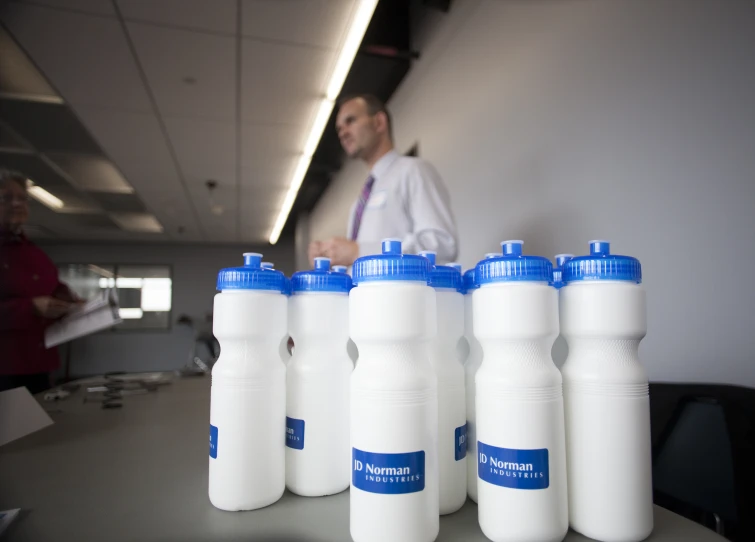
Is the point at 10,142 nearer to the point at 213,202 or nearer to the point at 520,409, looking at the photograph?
the point at 213,202

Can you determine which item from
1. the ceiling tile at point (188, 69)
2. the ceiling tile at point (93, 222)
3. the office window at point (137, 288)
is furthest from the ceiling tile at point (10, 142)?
the office window at point (137, 288)

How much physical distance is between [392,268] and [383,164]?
1242 millimetres

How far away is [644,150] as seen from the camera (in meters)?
1.21

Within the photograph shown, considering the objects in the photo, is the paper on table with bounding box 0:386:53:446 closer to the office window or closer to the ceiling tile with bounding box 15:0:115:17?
the ceiling tile with bounding box 15:0:115:17

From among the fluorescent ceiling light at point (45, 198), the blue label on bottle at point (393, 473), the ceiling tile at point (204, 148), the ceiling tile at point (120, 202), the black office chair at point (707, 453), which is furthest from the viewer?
the ceiling tile at point (120, 202)

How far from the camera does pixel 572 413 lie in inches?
18.4

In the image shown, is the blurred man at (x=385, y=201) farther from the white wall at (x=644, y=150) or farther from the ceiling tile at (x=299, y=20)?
the ceiling tile at (x=299, y=20)

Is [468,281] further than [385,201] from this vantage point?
No

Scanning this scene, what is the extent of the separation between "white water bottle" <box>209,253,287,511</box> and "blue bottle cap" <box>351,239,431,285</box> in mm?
150

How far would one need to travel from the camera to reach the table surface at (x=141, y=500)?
473mm

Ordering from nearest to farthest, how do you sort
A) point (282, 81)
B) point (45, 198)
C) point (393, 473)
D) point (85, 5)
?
1. point (393, 473)
2. point (85, 5)
3. point (282, 81)
4. point (45, 198)

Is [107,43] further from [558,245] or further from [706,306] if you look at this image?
[706,306]

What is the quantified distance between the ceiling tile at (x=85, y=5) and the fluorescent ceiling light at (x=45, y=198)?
357cm

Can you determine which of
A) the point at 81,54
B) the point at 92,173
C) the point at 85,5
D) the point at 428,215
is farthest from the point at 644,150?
the point at 92,173
